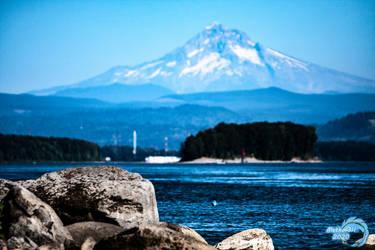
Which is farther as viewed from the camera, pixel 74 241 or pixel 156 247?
pixel 74 241

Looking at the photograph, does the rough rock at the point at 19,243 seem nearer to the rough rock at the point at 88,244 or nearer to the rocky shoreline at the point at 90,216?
the rocky shoreline at the point at 90,216

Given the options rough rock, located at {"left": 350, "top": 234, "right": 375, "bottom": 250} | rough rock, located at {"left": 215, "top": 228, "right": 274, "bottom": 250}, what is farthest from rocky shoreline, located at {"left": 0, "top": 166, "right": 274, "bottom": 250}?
rough rock, located at {"left": 350, "top": 234, "right": 375, "bottom": 250}

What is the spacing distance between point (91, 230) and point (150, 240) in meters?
4.04

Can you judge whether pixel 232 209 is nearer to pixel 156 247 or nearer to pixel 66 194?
pixel 66 194

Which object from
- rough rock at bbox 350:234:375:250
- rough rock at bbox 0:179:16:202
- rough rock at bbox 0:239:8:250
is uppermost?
rough rock at bbox 0:179:16:202

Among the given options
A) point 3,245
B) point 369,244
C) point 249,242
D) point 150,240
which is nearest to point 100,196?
point 150,240

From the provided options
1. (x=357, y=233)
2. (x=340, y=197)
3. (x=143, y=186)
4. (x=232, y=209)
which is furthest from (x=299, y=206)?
(x=143, y=186)

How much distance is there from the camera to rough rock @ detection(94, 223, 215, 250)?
73.2 feet

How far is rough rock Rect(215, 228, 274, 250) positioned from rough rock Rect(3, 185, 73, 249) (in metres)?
6.85

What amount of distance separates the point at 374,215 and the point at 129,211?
2963 cm

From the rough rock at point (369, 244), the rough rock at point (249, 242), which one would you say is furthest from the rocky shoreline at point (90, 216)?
Answer: the rough rock at point (369, 244)

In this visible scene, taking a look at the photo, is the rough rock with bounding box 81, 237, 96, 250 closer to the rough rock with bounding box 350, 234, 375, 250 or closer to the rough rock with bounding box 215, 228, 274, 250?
the rough rock with bounding box 215, 228, 274, 250

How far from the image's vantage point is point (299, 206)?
60938mm

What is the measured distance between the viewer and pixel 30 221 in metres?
24.2
